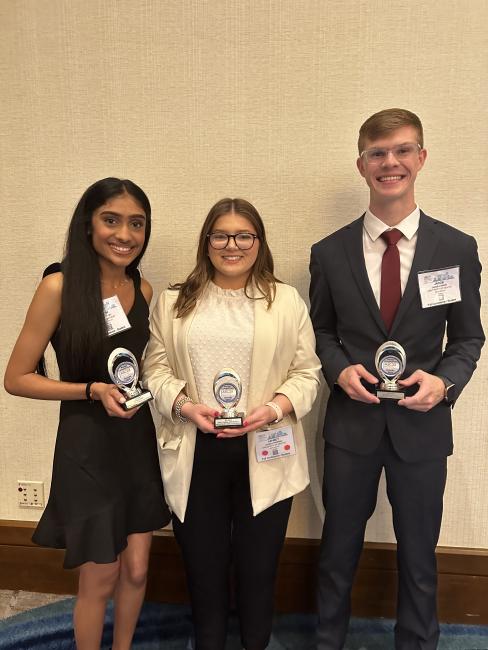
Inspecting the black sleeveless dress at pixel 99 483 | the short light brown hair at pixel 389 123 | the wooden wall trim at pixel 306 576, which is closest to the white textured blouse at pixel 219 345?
the black sleeveless dress at pixel 99 483

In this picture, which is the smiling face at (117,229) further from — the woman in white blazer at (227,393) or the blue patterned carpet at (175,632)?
the blue patterned carpet at (175,632)

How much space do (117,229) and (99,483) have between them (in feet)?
2.86

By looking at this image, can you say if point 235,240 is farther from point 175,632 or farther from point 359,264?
point 175,632

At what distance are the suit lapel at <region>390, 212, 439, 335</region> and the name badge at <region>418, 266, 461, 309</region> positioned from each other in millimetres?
22

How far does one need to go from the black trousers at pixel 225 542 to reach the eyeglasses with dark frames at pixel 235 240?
2.24 feet

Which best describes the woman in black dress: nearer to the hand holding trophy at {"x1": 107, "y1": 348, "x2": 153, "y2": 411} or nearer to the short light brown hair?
the hand holding trophy at {"x1": 107, "y1": 348, "x2": 153, "y2": 411}

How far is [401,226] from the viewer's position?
1.84 meters

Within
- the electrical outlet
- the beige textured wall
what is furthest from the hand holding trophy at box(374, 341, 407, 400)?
the electrical outlet

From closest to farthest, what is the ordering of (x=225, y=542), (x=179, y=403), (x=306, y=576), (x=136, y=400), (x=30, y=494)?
(x=136, y=400), (x=179, y=403), (x=225, y=542), (x=306, y=576), (x=30, y=494)

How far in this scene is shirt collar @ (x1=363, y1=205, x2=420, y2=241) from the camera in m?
1.84

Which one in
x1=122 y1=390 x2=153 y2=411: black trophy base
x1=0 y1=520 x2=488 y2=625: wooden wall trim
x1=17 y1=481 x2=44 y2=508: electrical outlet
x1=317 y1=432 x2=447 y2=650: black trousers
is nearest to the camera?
x1=122 y1=390 x2=153 y2=411: black trophy base

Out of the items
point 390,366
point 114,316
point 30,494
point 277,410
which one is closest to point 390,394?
point 390,366

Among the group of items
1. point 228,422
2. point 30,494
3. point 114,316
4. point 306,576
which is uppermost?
point 114,316

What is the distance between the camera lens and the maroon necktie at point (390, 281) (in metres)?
1.84
